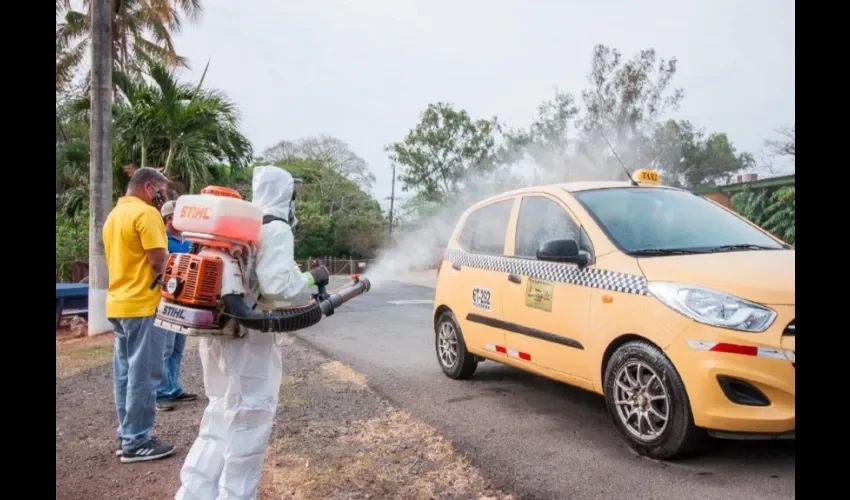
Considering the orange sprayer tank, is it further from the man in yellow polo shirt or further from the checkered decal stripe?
the checkered decal stripe

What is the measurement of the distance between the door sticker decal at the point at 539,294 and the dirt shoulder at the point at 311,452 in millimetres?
1151

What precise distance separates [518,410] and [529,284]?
3.22ft

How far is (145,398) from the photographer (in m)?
3.84

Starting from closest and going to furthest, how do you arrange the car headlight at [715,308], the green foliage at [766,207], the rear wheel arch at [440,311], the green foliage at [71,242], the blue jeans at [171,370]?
the car headlight at [715,308], the blue jeans at [171,370], the rear wheel arch at [440,311], the green foliage at [71,242], the green foliage at [766,207]

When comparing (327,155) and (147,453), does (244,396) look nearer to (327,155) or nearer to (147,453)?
(147,453)

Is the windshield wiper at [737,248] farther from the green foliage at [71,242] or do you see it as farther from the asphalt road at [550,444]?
the green foliage at [71,242]

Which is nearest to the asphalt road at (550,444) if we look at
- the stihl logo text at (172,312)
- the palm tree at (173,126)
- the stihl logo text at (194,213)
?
the stihl logo text at (172,312)

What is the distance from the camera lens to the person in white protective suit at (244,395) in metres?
2.84

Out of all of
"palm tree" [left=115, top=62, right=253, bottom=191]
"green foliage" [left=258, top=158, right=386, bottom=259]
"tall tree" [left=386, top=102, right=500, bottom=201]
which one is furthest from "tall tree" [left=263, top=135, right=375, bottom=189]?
"palm tree" [left=115, top=62, right=253, bottom=191]

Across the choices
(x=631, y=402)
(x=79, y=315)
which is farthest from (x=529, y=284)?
(x=79, y=315)

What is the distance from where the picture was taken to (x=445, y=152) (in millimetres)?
26141

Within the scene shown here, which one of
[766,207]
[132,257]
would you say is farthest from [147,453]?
[766,207]

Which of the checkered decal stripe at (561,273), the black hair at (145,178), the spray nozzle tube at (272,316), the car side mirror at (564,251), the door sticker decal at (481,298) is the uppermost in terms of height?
the black hair at (145,178)
